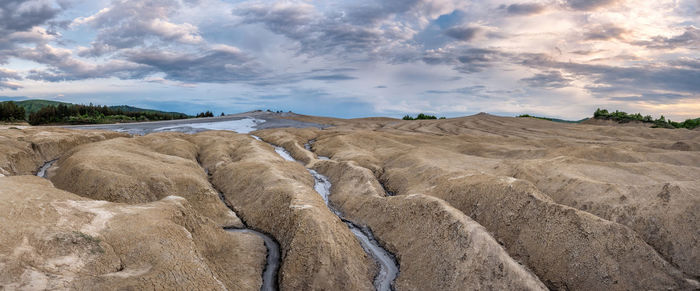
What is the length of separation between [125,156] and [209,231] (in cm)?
1722

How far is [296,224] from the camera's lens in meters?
24.6

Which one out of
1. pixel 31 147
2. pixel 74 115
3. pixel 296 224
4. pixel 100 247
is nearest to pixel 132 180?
pixel 100 247

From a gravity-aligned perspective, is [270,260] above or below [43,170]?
below

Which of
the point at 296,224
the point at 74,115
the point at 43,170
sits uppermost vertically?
the point at 74,115

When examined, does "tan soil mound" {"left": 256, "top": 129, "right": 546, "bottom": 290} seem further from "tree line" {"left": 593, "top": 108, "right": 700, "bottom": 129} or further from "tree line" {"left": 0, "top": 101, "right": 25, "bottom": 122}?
"tree line" {"left": 593, "top": 108, "right": 700, "bottom": 129}

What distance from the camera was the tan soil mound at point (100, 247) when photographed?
579 inches

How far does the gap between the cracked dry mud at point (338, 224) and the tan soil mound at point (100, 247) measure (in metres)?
0.06

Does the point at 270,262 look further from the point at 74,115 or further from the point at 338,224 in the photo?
the point at 74,115

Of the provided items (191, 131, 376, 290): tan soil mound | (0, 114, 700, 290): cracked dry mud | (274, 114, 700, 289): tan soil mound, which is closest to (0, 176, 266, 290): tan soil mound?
(0, 114, 700, 290): cracked dry mud

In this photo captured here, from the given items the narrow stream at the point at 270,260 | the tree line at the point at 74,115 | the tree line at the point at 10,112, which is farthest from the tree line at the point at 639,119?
the tree line at the point at 10,112

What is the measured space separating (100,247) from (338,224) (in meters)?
13.5

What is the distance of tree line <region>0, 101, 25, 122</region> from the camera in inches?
3292

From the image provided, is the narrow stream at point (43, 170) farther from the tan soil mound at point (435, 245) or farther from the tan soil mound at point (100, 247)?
the tan soil mound at point (435, 245)

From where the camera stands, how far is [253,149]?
50.4 m
